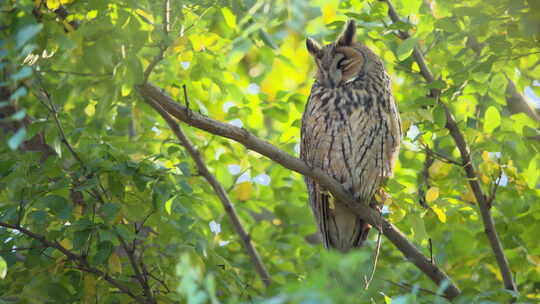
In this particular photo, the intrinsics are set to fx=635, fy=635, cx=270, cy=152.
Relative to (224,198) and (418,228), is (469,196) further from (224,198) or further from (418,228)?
(224,198)

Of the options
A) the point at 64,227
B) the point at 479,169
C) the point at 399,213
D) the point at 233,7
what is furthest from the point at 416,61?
the point at 64,227

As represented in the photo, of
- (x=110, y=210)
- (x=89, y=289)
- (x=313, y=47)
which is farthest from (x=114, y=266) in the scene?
(x=313, y=47)

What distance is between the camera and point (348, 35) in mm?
3324

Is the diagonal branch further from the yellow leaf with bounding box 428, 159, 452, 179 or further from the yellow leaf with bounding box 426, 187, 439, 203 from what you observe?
the yellow leaf with bounding box 426, 187, 439, 203

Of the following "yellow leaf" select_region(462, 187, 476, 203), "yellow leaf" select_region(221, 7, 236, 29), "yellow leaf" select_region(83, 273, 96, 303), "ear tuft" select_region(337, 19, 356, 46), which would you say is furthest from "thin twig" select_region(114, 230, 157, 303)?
"yellow leaf" select_region(462, 187, 476, 203)

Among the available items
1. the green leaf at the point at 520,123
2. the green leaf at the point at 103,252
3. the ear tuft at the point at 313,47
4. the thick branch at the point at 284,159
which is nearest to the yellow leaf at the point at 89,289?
the green leaf at the point at 103,252

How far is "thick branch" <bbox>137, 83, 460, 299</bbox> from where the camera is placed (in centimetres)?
230

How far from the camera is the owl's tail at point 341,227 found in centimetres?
343

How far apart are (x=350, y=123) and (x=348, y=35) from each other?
471 mm

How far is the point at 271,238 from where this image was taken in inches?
159

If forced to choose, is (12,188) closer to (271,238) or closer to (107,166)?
(107,166)

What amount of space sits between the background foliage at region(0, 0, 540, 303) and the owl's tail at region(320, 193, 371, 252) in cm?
27

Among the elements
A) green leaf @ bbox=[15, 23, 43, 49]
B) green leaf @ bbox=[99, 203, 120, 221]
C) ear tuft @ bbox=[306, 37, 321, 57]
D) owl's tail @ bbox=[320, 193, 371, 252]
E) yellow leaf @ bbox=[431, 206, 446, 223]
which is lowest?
owl's tail @ bbox=[320, 193, 371, 252]

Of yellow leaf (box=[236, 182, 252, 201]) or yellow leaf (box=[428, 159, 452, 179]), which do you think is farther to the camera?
yellow leaf (box=[236, 182, 252, 201])
